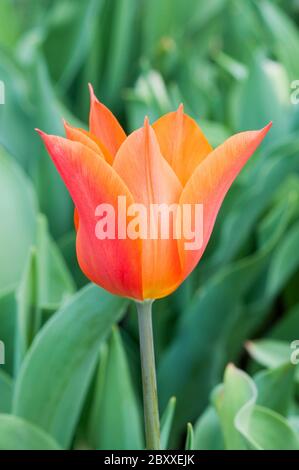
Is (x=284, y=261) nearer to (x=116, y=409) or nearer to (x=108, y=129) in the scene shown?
(x=116, y=409)

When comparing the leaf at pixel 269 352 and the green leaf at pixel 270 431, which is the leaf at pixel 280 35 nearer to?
the leaf at pixel 269 352

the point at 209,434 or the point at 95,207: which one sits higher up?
the point at 95,207

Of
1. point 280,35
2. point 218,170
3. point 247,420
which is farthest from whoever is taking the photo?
point 280,35

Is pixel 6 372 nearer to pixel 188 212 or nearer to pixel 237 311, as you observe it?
pixel 237 311

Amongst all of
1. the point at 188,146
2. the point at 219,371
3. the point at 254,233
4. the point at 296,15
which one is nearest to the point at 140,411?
the point at 219,371

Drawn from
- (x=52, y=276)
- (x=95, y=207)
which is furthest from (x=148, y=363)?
(x=52, y=276)

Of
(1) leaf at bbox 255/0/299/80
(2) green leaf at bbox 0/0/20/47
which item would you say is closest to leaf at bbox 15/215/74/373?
(1) leaf at bbox 255/0/299/80

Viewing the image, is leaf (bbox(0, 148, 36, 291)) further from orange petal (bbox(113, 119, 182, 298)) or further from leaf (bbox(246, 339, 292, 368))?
orange petal (bbox(113, 119, 182, 298))
